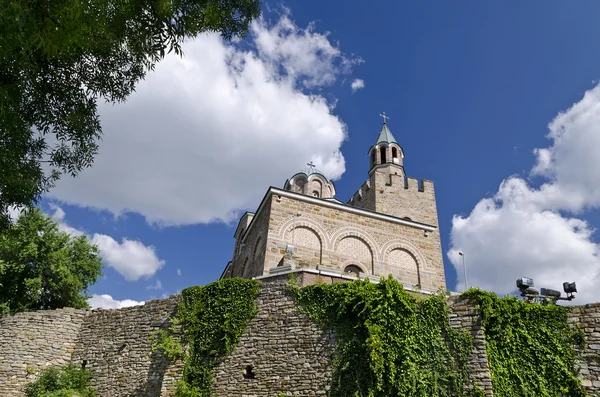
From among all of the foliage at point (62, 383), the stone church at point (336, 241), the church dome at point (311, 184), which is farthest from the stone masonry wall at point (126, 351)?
the church dome at point (311, 184)

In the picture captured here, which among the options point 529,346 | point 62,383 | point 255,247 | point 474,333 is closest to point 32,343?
point 62,383

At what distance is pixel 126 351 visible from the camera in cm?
1289

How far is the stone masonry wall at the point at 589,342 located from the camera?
31.9 ft

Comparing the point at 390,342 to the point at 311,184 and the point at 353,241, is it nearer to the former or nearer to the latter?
the point at 353,241

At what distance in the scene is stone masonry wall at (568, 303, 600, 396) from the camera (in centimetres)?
971

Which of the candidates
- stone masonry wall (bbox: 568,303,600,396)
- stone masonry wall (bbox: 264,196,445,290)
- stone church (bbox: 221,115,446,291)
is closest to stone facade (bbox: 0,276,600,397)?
stone masonry wall (bbox: 568,303,600,396)

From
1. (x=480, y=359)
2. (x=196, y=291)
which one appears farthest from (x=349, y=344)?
(x=196, y=291)

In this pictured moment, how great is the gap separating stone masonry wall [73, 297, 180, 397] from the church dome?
64.4ft

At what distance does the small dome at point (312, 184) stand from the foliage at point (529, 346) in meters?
21.6

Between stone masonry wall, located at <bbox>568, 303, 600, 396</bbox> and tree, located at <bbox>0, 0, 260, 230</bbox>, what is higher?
tree, located at <bbox>0, 0, 260, 230</bbox>

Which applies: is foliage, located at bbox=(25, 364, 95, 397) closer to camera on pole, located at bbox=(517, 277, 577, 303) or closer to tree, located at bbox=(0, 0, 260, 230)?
tree, located at bbox=(0, 0, 260, 230)

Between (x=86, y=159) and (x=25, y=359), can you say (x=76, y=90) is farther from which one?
(x=25, y=359)

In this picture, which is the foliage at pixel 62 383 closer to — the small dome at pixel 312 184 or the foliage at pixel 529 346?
the foliage at pixel 529 346

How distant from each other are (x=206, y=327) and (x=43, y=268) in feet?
38.2
